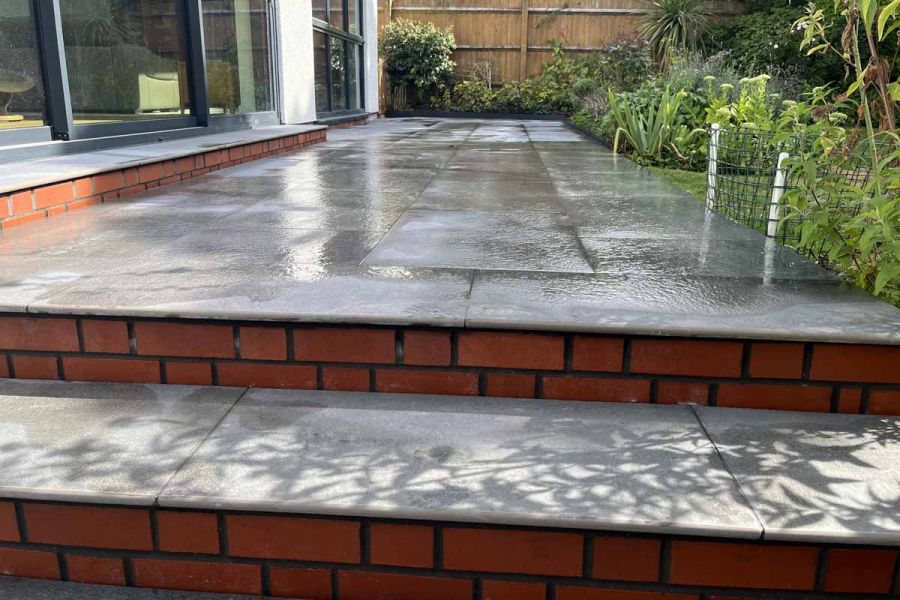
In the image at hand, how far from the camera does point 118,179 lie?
361cm

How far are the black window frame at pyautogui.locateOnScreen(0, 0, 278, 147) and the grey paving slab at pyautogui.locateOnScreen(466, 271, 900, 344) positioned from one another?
9.62 ft

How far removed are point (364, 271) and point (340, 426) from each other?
712 mm

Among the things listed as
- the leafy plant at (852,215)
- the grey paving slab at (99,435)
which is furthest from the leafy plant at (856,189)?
the grey paving slab at (99,435)

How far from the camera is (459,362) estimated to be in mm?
1790

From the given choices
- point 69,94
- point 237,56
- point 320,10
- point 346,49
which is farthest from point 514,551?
point 346,49

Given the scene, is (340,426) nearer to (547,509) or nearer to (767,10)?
(547,509)

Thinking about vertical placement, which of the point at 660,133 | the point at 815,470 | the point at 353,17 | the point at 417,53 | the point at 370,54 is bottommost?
the point at 815,470

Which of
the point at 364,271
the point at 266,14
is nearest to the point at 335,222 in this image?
the point at 364,271

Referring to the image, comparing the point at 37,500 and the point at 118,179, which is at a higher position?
the point at 118,179

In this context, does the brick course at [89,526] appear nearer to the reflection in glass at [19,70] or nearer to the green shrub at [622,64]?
the reflection in glass at [19,70]

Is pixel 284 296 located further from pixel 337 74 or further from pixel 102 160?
pixel 337 74

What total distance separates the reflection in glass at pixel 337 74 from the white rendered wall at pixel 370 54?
4.64ft

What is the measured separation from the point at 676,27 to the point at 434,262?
1150 cm

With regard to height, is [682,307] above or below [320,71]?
A: below
